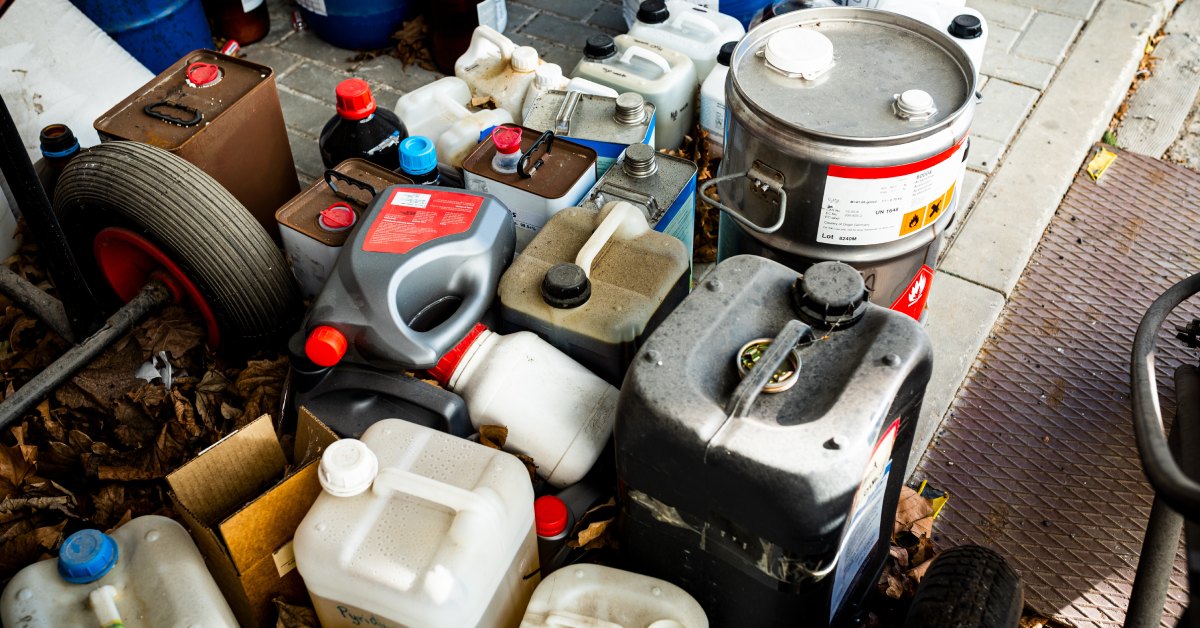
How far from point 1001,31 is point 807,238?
7.63 feet

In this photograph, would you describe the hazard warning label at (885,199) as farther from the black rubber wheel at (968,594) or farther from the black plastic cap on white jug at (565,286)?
the black rubber wheel at (968,594)

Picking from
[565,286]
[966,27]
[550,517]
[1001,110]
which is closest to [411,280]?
[565,286]

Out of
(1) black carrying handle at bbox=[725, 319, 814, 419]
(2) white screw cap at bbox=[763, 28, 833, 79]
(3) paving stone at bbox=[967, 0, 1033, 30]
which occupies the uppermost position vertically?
(2) white screw cap at bbox=[763, 28, 833, 79]

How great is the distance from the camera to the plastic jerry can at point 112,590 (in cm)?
157

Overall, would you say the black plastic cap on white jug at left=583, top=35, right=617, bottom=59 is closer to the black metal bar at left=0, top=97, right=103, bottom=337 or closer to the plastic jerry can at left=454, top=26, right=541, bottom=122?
the plastic jerry can at left=454, top=26, right=541, bottom=122

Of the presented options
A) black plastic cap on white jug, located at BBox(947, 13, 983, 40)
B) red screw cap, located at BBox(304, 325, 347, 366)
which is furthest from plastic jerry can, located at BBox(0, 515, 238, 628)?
black plastic cap on white jug, located at BBox(947, 13, 983, 40)

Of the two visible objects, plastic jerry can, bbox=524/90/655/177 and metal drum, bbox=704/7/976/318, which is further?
plastic jerry can, bbox=524/90/655/177

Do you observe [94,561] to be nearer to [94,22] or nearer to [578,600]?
[578,600]

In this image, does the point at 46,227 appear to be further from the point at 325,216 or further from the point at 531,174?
the point at 531,174

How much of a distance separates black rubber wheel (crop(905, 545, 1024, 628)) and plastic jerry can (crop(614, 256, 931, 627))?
0.49 ft

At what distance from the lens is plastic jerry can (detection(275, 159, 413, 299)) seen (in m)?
2.19

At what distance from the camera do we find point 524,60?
9.37 ft

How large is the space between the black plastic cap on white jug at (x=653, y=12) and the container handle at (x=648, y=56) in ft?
0.74

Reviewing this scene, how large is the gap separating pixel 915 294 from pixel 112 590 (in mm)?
1692
